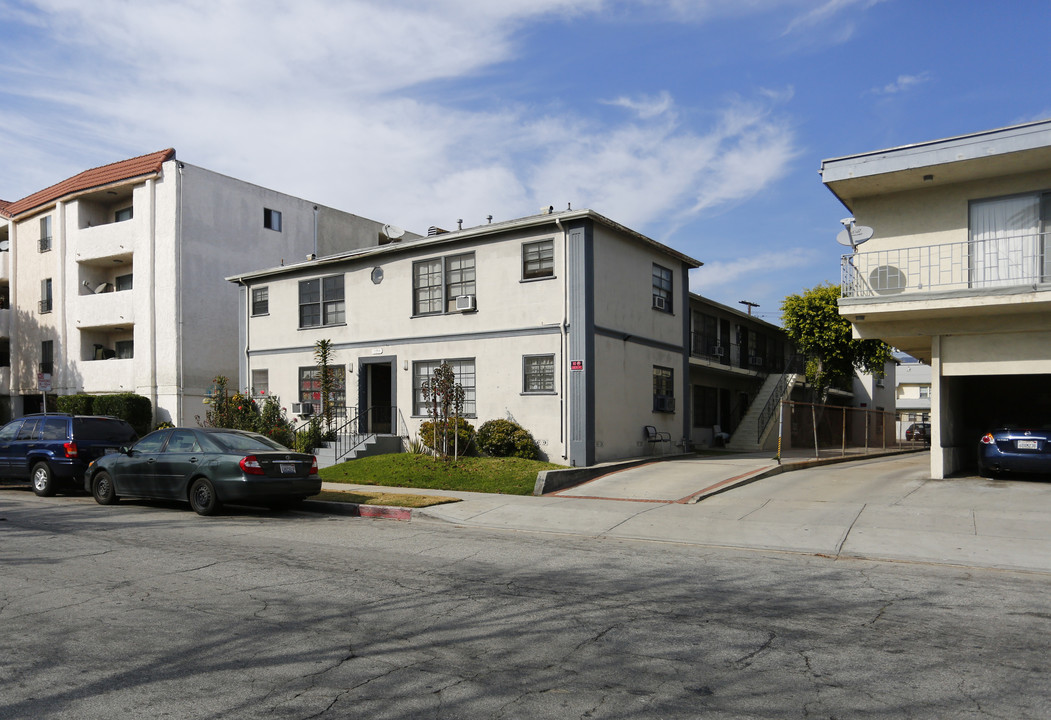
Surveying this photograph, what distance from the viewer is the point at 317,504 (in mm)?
13742

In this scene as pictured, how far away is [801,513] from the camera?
12156 mm

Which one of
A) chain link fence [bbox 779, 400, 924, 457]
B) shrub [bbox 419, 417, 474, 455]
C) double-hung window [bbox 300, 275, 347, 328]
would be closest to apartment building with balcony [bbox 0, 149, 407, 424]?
double-hung window [bbox 300, 275, 347, 328]

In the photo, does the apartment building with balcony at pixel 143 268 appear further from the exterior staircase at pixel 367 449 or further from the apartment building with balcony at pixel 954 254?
the apartment building with balcony at pixel 954 254

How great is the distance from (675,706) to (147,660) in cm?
338

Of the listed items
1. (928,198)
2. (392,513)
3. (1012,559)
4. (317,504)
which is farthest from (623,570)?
(928,198)

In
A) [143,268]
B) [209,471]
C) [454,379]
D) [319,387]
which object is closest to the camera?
[209,471]

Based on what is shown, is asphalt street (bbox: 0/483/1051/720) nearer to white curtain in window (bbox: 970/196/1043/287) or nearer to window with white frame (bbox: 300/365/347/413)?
white curtain in window (bbox: 970/196/1043/287)

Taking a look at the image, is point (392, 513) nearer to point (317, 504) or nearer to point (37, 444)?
point (317, 504)

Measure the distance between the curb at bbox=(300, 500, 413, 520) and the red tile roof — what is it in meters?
20.0

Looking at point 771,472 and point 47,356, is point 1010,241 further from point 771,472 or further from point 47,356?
point 47,356

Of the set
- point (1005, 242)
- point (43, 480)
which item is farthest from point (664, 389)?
point (43, 480)

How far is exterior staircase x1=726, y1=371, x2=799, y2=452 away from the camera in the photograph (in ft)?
91.7

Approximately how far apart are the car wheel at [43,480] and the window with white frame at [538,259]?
425 inches

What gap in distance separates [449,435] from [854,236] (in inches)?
387
